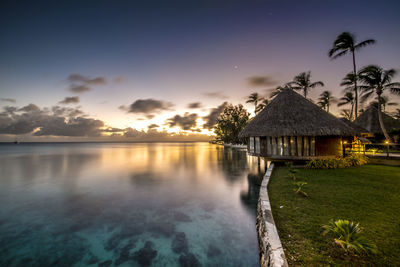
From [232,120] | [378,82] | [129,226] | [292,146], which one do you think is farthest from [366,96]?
[232,120]

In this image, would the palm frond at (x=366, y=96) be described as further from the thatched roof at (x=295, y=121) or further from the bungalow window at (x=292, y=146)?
the bungalow window at (x=292, y=146)

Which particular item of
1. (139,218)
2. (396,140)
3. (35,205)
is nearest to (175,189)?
(139,218)

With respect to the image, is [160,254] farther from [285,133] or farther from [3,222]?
[285,133]

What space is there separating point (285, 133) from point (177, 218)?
909cm

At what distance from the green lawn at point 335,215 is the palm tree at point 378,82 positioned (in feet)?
38.5

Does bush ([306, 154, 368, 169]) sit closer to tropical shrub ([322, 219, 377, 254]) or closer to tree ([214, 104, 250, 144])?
tropical shrub ([322, 219, 377, 254])

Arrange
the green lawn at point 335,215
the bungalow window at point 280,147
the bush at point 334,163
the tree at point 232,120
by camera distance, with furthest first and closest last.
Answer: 1. the tree at point 232,120
2. the bungalow window at point 280,147
3. the bush at point 334,163
4. the green lawn at point 335,215

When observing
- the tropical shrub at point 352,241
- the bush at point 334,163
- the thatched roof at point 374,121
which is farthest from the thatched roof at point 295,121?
the thatched roof at point 374,121

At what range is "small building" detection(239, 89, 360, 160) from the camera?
1128 centimetres

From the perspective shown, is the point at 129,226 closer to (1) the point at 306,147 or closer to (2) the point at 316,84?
(1) the point at 306,147

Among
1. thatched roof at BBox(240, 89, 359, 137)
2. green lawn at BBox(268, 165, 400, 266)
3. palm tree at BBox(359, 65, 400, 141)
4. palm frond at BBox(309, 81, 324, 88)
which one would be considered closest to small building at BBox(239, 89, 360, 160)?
thatched roof at BBox(240, 89, 359, 137)

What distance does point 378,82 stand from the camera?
1517cm

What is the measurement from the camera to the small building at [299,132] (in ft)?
37.0

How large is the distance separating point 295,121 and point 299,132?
1.10m
